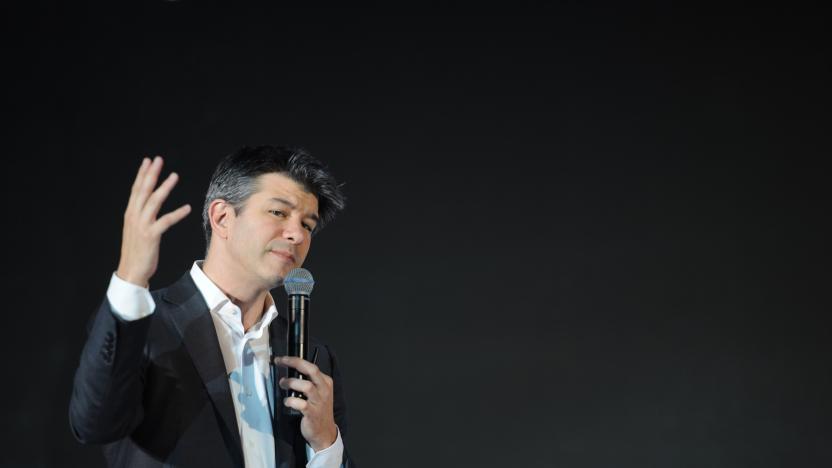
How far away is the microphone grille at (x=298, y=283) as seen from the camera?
1.61 m

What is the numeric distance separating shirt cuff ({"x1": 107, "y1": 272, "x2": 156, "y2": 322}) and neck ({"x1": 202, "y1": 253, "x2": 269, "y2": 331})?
45 cm

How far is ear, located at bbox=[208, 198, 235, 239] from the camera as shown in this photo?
1.82 m

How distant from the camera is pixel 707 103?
336 centimetres

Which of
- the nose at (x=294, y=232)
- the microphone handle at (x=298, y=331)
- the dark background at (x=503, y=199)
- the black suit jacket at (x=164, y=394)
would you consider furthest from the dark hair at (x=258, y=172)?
the dark background at (x=503, y=199)

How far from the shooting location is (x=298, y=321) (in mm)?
1586

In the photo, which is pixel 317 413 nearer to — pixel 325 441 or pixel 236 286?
pixel 325 441

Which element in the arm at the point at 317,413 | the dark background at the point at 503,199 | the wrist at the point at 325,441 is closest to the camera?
the arm at the point at 317,413

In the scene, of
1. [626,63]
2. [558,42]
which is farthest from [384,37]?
[626,63]

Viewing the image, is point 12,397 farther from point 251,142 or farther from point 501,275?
point 501,275

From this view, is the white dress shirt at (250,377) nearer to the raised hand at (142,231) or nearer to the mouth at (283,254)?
the mouth at (283,254)

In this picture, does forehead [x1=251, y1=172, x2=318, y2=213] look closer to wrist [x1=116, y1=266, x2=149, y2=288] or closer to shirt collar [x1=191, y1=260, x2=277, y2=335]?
shirt collar [x1=191, y1=260, x2=277, y2=335]

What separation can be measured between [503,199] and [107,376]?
6.96 feet

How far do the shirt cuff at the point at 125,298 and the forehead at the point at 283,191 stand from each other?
0.53 meters

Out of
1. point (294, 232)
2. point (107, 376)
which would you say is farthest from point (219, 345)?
point (107, 376)
